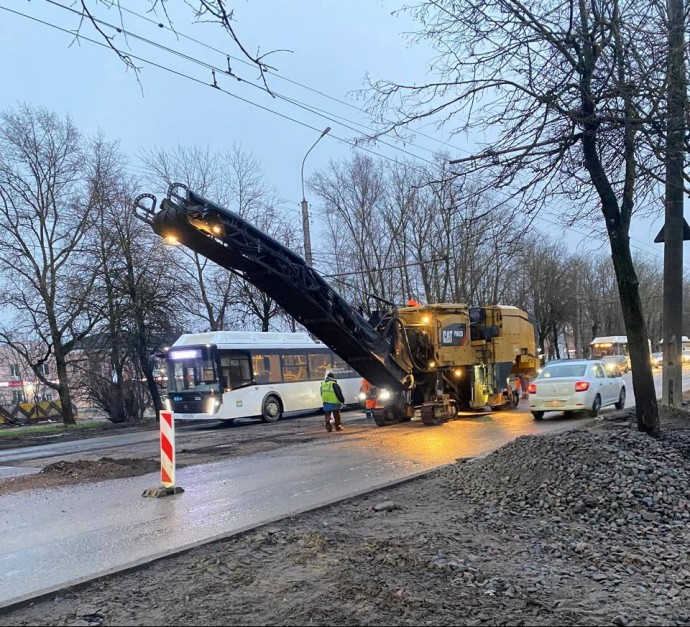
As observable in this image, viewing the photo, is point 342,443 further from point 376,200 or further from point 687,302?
point 687,302

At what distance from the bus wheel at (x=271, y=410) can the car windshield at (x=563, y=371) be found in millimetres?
9553

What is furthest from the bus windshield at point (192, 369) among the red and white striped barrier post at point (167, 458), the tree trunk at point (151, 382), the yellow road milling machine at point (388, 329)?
the red and white striped barrier post at point (167, 458)

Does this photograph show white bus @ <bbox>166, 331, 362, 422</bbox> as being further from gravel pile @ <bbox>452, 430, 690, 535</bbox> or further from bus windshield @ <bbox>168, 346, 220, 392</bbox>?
gravel pile @ <bbox>452, 430, 690, 535</bbox>

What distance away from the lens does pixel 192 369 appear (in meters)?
20.4

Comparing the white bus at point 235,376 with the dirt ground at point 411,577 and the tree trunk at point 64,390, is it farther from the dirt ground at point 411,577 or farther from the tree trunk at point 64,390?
the dirt ground at point 411,577

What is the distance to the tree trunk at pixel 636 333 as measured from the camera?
31.3ft

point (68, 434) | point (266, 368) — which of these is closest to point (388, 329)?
point (266, 368)

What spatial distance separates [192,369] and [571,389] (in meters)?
11.9

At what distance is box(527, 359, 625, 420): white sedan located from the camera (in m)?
16.1

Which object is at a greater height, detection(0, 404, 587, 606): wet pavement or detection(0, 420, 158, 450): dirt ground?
detection(0, 404, 587, 606): wet pavement

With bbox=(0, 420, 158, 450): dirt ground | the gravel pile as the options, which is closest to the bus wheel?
bbox=(0, 420, 158, 450): dirt ground

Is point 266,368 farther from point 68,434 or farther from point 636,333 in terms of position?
point 636,333

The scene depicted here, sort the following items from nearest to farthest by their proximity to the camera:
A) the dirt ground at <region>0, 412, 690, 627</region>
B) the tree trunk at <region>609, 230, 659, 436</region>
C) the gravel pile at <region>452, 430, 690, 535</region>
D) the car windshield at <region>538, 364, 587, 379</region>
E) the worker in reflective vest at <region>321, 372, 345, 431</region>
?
the dirt ground at <region>0, 412, 690, 627</region>
the gravel pile at <region>452, 430, 690, 535</region>
the tree trunk at <region>609, 230, 659, 436</region>
the worker in reflective vest at <region>321, 372, 345, 431</region>
the car windshield at <region>538, 364, 587, 379</region>

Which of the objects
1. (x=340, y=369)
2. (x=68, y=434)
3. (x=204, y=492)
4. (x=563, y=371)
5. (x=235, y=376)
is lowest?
(x=68, y=434)
